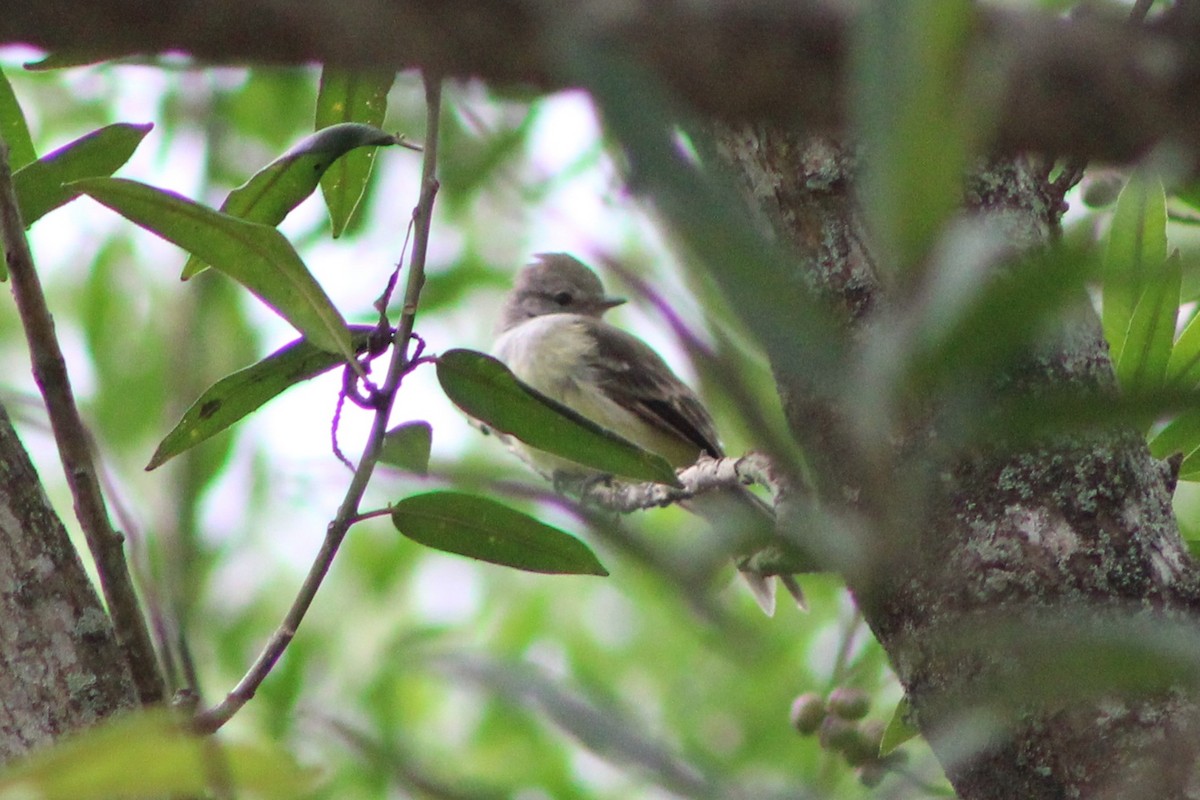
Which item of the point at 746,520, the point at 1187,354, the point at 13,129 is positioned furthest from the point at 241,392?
the point at 1187,354

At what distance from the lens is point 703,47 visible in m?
0.86

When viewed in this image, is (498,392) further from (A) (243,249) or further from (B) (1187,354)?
(B) (1187,354)

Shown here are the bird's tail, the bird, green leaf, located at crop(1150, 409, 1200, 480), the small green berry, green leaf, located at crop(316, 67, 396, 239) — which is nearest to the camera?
the bird's tail

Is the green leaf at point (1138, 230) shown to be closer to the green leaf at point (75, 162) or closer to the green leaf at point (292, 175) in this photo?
the green leaf at point (292, 175)

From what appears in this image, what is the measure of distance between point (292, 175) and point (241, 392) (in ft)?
1.36

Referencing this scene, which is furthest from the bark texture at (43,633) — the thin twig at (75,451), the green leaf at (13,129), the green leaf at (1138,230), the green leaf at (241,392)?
the green leaf at (1138,230)

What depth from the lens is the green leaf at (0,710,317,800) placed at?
0.90 metres

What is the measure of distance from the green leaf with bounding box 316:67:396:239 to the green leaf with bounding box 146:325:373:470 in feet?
1.42

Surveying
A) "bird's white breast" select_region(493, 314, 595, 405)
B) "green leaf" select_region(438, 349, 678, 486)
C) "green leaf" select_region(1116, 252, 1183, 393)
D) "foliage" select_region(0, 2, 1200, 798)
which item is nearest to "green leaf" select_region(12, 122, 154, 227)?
"foliage" select_region(0, 2, 1200, 798)

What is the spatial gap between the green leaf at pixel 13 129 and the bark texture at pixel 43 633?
590 mm

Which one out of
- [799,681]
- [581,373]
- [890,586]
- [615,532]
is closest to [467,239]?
[581,373]

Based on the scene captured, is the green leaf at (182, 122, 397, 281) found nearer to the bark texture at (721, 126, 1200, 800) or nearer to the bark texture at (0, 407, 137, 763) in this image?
the bark texture at (0, 407, 137, 763)

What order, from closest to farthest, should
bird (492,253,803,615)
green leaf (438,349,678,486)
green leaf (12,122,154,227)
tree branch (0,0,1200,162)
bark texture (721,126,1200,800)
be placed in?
tree branch (0,0,1200,162), bark texture (721,126,1200,800), green leaf (438,349,678,486), green leaf (12,122,154,227), bird (492,253,803,615)

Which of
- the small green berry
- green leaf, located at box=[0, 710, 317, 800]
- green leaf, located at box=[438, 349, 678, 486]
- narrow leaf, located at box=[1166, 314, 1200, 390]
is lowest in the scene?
green leaf, located at box=[0, 710, 317, 800]
